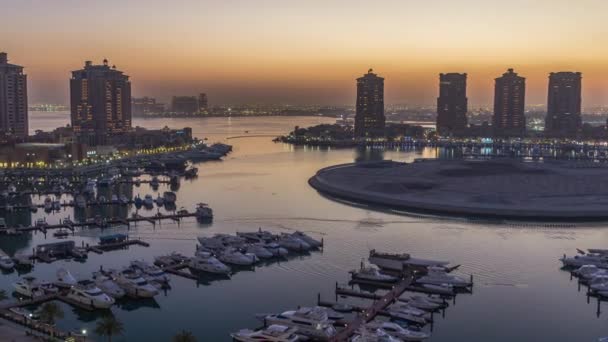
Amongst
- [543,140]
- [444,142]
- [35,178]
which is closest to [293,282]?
[35,178]

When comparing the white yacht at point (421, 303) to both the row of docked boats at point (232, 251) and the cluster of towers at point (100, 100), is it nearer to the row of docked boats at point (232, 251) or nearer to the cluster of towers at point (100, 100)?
the row of docked boats at point (232, 251)

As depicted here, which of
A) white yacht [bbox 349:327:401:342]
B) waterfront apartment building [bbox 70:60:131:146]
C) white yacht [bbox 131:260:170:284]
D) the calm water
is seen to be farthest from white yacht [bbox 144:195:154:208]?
waterfront apartment building [bbox 70:60:131:146]

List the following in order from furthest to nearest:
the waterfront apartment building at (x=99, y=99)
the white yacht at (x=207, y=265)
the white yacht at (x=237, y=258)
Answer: the waterfront apartment building at (x=99, y=99) → the white yacht at (x=237, y=258) → the white yacht at (x=207, y=265)

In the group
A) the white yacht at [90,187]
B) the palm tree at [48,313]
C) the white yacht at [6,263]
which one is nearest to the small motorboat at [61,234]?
the white yacht at [6,263]

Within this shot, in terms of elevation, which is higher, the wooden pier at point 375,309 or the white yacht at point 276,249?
the white yacht at point 276,249

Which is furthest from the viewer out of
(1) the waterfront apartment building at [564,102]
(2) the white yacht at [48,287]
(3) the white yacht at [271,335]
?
(1) the waterfront apartment building at [564,102]

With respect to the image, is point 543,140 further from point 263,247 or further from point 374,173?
point 263,247
